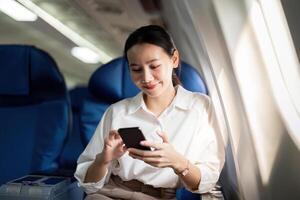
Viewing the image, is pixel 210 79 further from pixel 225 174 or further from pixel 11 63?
pixel 11 63

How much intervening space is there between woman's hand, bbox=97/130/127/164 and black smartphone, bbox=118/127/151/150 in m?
0.06

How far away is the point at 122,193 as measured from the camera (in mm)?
1320

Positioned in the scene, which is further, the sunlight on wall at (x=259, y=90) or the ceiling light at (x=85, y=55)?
the ceiling light at (x=85, y=55)

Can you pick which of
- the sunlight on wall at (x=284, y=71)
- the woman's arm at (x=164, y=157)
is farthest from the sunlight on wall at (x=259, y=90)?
the woman's arm at (x=164, y=157)

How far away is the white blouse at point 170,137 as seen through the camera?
130cm

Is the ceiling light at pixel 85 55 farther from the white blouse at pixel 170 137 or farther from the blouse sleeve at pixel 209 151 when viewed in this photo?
the blouse sleeve at pixel 209 151

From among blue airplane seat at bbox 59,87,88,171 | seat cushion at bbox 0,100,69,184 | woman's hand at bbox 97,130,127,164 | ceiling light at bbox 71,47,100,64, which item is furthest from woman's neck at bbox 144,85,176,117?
ceiling light at bbox 71,47,100,64

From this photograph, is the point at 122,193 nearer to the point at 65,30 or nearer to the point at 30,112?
the point at 30,112

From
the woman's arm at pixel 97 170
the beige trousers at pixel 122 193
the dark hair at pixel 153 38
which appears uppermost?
the dark hair at pixel 153 38

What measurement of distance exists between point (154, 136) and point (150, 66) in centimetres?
25

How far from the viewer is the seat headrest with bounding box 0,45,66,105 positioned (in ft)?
5.82

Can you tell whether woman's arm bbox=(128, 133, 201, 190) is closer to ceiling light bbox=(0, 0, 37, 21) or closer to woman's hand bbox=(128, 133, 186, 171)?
woman's hand bbox=(128, 133, 186, 171)

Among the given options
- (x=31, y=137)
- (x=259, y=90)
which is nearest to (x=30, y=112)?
(x=31, y=137)

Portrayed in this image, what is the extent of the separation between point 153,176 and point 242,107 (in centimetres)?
38
